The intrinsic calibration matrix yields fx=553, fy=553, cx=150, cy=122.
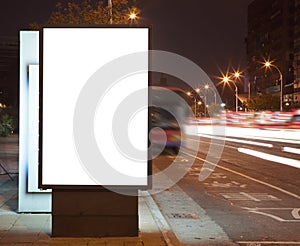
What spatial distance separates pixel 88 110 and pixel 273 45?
124 metres

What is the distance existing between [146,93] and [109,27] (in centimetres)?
91

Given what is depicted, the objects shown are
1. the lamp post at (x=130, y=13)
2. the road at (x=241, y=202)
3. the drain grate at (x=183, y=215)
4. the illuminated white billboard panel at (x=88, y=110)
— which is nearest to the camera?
the illuminated white billboard panel at (x=88, y=110)

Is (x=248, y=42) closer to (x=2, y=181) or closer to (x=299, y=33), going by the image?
(x=299, y=33)

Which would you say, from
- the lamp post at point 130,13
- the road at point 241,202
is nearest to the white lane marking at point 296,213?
the road at point 241,202

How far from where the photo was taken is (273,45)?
412ft

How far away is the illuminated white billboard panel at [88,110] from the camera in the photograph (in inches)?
265

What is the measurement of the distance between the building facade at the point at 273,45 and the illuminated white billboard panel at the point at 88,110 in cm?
10216

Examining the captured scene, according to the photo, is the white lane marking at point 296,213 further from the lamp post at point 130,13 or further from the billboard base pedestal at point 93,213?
the lamp post at point 130,13

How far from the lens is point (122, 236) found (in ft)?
22.9

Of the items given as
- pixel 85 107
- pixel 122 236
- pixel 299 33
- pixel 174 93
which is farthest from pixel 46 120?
pixel 299 33

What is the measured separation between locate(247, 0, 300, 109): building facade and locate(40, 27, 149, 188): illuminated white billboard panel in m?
102

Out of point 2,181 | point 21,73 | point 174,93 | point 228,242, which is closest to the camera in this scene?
point 228,242

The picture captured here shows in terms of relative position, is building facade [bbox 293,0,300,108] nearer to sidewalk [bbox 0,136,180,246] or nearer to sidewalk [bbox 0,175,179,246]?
sidewalk [bbox 0,136,180,246]

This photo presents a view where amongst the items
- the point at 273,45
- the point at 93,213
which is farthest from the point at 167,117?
the point at 273,45
